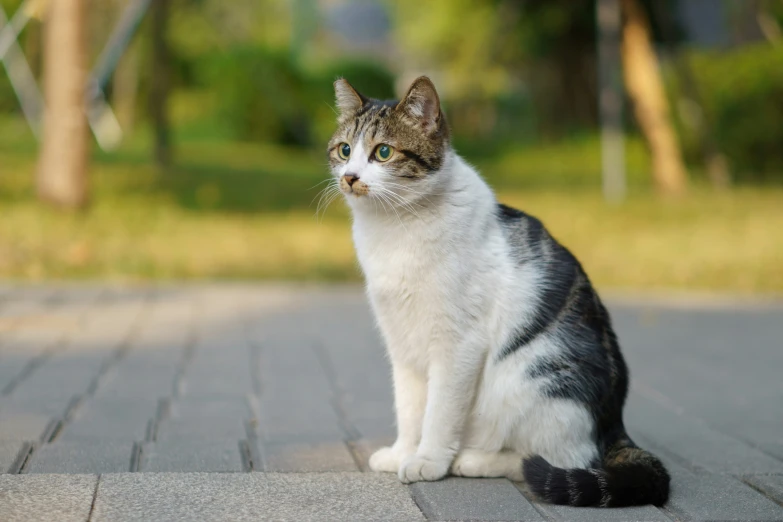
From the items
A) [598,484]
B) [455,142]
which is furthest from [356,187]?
[455,142]

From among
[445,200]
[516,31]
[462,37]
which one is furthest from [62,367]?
[462,37]

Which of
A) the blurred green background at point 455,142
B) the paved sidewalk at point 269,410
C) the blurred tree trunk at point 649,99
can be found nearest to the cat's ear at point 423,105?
the paved sidewalk at point 269,410

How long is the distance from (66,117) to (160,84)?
8.41 feet

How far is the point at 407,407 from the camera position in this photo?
3.41 meters

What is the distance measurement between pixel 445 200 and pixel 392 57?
43159 mm

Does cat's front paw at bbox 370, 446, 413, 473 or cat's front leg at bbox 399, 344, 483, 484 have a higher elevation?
cat's front leg at bbox 399, 344, 483, 484

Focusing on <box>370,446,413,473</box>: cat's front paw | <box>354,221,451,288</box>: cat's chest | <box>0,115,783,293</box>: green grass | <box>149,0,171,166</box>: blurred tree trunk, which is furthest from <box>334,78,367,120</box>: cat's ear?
<box>149,0,171,166</box>: blurred tree trunk

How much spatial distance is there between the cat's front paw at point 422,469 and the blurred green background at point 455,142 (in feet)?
9.21

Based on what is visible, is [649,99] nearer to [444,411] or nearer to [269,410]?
[269,410]

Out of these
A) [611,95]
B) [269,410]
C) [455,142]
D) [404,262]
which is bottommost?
[455,142]

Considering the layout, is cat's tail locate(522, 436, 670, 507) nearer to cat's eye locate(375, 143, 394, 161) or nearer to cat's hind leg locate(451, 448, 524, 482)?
cat's hind leg locate(451, 448, 524, 482)

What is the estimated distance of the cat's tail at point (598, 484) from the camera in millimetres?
2912

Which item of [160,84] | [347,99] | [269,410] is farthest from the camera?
[160,84]

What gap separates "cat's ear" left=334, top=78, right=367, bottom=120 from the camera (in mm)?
3516
